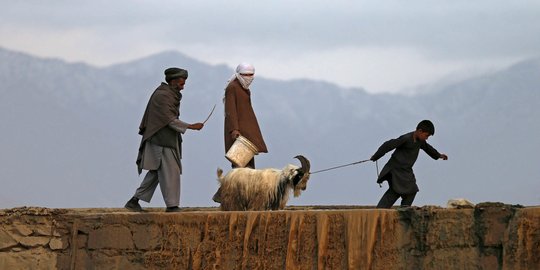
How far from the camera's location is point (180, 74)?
547 inches

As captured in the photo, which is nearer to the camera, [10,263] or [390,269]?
[390,269]

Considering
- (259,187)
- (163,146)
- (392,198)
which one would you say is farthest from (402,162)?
(163,146)

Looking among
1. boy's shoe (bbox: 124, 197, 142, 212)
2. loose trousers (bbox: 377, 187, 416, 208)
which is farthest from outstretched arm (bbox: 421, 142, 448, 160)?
boy's shoe (bbox: 124, 197, 142, 212)

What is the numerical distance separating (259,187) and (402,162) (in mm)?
1600

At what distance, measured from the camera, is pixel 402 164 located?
14.2 meters

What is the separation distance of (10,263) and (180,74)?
8.57 ft

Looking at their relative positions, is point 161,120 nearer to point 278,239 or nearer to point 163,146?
point 163,146

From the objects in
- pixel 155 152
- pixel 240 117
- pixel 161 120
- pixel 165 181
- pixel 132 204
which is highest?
pixel 240 117

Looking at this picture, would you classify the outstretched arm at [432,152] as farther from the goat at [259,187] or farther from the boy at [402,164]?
the goat at [259,187]

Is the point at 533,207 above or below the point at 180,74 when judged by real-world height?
below

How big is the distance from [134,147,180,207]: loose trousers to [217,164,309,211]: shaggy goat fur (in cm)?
56

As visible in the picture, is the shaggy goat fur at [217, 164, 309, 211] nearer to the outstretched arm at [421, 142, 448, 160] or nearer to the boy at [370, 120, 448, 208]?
the boy at [370, 120, 448, 208]

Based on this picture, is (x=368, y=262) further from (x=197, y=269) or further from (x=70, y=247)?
(x=70, y=247)

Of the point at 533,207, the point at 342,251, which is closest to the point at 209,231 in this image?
the point at 342,251
